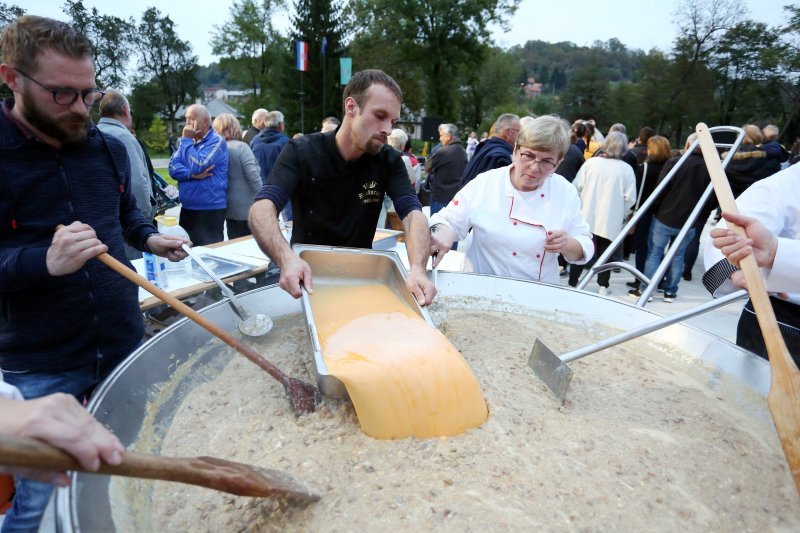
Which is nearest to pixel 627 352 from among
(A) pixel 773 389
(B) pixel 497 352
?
(B) pixel 497 352

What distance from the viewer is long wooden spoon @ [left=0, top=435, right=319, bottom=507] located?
543mm

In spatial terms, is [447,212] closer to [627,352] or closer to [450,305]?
[450,305]

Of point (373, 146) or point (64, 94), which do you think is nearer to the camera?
point (64, 94)

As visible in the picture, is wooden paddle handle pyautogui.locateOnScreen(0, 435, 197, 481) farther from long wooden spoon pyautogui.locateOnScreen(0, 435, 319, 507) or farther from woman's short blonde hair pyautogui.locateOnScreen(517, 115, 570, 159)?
woman's short blonde hair pyautogui.locateOnScreen(517, 115, 570, 159)

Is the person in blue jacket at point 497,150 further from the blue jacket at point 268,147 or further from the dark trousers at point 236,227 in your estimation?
the blue jacket at point 268,147

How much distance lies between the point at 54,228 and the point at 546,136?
171 cm

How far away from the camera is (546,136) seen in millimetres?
1816

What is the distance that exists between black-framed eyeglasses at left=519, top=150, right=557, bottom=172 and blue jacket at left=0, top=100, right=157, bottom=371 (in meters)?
1.51

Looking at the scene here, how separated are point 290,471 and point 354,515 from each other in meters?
0.19

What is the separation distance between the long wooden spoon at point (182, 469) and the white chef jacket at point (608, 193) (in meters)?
4.43

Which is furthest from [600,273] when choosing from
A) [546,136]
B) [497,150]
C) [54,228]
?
[54,228]

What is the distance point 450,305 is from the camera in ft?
6.29

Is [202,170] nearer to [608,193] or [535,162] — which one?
[535,162]

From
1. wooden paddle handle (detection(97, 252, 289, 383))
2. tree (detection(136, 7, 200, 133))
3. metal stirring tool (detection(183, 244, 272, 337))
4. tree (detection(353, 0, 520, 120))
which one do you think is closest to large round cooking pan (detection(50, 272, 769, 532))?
metal stirring tool (detection(183, 244, 272, 337))
